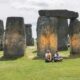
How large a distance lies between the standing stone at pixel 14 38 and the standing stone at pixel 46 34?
5.84 ft

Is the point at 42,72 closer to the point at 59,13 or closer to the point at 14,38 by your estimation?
the point at 14,38

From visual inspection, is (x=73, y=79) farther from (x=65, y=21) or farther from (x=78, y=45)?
(x=65, y=21)

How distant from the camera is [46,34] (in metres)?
34.0

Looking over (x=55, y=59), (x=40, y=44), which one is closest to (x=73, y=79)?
(x=55, y=59)

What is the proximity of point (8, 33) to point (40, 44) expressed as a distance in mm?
3277

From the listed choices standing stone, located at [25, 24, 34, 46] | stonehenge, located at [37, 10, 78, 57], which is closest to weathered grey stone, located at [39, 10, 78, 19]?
stonehenge, located at [37, 10, 78, 57]

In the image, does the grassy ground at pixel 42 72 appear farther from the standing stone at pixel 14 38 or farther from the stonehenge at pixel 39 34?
the standing stone at pixel 14 38

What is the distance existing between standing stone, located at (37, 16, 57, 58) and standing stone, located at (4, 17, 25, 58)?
5.84 ft

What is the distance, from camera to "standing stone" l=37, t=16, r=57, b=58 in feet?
111

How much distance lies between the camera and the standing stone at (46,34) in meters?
33.8

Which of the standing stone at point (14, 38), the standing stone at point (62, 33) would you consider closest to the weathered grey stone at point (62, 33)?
the standing stone at point (62, 33)

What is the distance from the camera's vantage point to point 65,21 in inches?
1747

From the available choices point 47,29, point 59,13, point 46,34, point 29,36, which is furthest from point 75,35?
point 29,36

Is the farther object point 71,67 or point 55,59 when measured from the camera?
point 55,59
